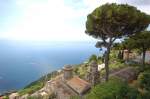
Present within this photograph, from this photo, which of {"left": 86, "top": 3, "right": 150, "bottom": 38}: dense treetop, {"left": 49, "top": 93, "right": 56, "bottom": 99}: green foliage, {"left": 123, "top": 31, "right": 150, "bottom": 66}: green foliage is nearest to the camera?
{"left": 86, "top": 3, "right": 150, "bottom": 38}: dense treetop

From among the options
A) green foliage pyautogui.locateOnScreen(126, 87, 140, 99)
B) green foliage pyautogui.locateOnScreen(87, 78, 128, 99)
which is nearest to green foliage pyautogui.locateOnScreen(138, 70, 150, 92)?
green foliage pyautogui.locateOnScreen(126, 87, 140, 99)

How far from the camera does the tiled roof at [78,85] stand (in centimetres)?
2991

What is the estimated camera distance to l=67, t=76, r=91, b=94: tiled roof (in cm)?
2991

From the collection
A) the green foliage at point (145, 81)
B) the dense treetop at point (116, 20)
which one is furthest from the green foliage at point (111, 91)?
the dense treetop at point (116, 20)

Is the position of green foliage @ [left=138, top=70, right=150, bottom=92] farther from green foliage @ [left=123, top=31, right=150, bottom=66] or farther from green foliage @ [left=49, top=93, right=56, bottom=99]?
green foliage @ [left=49, top=93, right=56, bottom=99]

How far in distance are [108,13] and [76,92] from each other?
1024 centimetres

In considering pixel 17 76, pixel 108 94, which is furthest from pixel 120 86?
pixel 17 76

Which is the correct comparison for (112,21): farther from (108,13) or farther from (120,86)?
(120,86)

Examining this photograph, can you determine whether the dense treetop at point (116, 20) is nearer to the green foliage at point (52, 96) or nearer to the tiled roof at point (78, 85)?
the tiled roof at point (78, 85)

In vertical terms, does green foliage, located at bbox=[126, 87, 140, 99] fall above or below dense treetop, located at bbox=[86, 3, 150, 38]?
below

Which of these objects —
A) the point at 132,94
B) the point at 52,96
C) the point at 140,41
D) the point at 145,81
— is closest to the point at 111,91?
the point at 132,94

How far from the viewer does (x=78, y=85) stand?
1226 inches

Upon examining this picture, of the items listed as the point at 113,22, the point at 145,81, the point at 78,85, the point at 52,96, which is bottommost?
the point at 52,96

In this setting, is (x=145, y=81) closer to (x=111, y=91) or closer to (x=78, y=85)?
(x=111, y=91)
